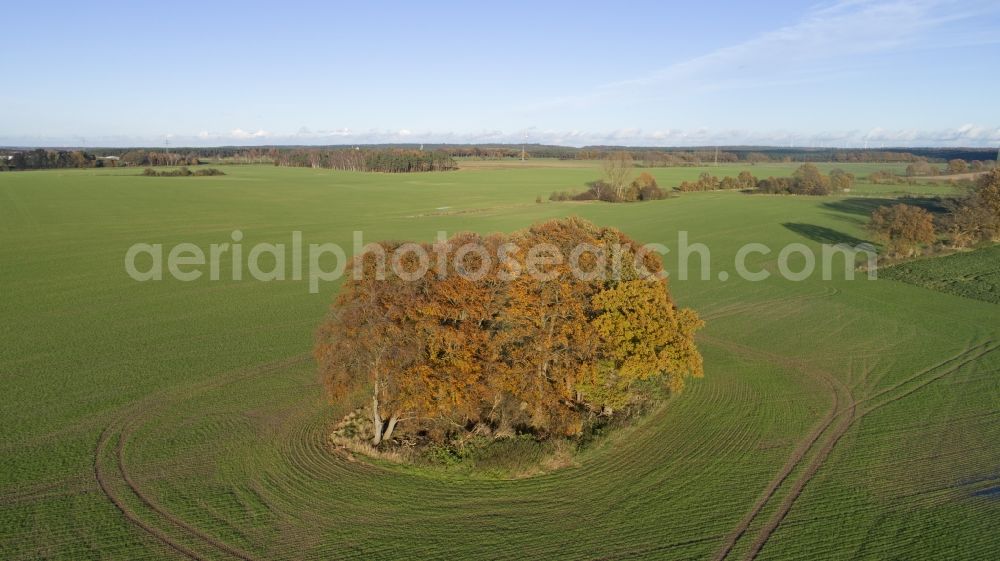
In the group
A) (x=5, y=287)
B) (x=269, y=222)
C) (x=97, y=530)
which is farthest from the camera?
(x=269, y=222)

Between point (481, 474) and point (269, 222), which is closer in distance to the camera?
point (481, 474)

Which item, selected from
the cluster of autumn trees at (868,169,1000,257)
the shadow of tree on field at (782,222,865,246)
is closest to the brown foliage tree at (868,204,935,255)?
the cluster of autumn trees at (868,169,1000,257)

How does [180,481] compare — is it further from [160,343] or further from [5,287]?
[5,287]

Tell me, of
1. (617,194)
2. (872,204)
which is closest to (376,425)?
(617,194)

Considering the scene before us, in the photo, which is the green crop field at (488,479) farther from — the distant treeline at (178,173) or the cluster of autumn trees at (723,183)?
the distant treeline at (178,173)

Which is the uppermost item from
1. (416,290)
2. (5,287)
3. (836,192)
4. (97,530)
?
(836,192)

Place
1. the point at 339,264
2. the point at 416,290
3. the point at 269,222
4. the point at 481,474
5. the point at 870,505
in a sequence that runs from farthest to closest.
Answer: the point at 269,222, the point at 339,264, the point at 416,290, the point at 481,474, the point at 870,505

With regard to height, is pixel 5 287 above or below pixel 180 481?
above

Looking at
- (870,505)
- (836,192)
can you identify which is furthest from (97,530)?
(836,192)
